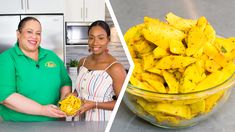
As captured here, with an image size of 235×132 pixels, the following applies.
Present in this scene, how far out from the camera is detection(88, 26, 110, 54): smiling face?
0.50 m

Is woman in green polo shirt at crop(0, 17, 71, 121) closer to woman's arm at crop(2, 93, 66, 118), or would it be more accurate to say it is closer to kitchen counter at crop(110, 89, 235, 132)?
woman's arm at crop(2, 93, 66, 118)

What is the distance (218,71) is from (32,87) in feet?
0.74

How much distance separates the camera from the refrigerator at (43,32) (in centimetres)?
48

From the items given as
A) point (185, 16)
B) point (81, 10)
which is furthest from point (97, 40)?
point (185, 16)

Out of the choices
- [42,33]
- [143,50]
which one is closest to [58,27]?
[42,33]

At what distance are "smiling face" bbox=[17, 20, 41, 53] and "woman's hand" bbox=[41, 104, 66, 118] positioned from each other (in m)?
0.06

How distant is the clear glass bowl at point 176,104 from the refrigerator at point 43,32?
109 mm

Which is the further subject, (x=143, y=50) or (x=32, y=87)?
(x=143, y=50)

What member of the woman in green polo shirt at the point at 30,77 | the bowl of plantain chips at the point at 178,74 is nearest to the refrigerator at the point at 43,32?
the woman in green polo shirt at the point at 30,77

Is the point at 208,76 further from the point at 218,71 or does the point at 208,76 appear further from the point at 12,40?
the point at 12,40

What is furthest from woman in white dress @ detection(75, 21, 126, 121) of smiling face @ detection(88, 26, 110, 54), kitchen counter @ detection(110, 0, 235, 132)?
kitchen counter @ detection(110, 0, 235, 132)

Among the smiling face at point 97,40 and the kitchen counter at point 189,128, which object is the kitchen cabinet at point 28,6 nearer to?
the smiling face at point 97,40

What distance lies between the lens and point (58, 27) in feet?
1.61

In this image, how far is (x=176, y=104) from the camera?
1.77 ft
